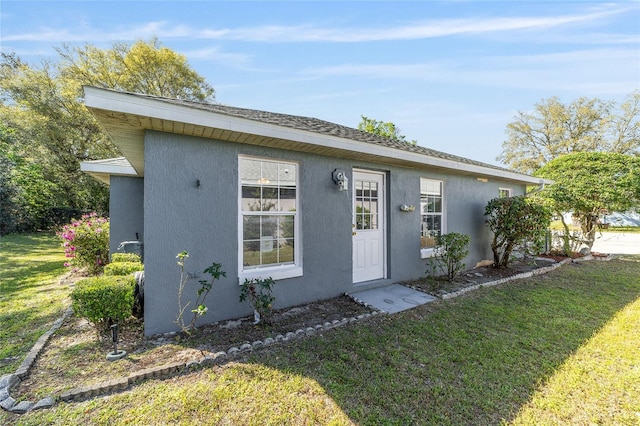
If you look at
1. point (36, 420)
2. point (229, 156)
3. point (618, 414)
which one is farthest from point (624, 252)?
point (36, 420)

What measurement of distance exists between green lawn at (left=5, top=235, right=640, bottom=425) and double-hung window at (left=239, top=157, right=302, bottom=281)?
4.74ft

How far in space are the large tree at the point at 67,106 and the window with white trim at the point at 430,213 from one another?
20728mm

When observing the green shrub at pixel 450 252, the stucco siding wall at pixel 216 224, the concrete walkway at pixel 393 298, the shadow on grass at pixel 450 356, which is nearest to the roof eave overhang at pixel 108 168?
the stucco siding wall at pixel 216 224

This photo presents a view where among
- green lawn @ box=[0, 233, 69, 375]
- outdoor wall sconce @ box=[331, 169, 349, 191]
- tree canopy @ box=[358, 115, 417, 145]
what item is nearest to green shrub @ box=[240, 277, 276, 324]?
outdoor wall sconce @ box=[331, 169, 349, 191]

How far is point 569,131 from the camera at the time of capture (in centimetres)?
2664

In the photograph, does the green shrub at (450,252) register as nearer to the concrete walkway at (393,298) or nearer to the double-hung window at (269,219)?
the concrete walkway at (393,298)

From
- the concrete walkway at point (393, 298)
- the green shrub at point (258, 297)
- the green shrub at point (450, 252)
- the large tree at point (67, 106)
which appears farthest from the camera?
the large tree at point (67, 106)

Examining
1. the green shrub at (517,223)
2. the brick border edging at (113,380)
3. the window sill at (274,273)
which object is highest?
the green shrub at (517,223)

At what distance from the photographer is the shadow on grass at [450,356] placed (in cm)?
256

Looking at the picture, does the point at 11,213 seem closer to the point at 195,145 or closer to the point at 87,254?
the point at 87,254

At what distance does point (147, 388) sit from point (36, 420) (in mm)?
793

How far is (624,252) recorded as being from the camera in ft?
38.9

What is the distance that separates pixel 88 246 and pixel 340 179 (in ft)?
22.5

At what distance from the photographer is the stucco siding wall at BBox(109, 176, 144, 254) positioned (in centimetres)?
711
